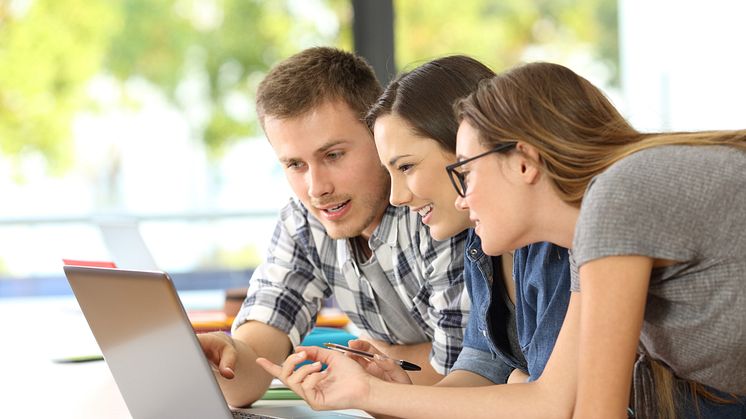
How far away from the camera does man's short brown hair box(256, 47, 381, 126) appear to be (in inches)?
78.5

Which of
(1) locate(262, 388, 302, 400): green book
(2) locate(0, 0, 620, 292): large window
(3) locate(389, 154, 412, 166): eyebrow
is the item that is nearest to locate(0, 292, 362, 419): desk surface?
(1) locate(262, 388, 302, 400): green book

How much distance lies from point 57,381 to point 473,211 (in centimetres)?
111

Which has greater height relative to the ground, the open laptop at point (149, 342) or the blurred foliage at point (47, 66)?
the blurred foliage at point (47, 66)

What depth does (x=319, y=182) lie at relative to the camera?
1958 millimetres

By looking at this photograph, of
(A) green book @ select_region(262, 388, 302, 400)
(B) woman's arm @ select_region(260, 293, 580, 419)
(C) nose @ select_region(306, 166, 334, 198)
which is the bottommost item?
(B) woman's arm @ select_region(260, 293, 580, 419)

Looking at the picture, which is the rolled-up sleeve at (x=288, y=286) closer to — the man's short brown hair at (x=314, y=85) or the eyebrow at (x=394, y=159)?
the man's short brown hair at (x=314, y=85)

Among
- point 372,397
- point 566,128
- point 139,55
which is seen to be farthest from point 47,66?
point 566,128

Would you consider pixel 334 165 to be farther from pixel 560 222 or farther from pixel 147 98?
pixel 147 98

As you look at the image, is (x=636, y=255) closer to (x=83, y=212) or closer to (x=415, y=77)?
(x=415, y=77)

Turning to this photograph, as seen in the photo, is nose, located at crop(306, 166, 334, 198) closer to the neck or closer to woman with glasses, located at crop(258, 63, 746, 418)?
woman with glasses, located at crop(258, 63, 746, 418)

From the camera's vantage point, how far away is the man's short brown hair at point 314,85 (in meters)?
2.00

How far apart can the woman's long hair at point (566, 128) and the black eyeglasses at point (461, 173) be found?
1 cm

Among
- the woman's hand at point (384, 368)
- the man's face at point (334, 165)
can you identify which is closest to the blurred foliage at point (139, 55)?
the man's face at point (334, 165)

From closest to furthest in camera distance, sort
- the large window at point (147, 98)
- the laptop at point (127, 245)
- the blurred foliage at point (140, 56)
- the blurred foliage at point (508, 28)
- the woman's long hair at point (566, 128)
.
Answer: the woman's long hair at point (566, 128), the laptop at point (127, 245), the blurred foliage at point (508, 28), the large window at point (147, 98), the blurred foliage at point (140, 56)
